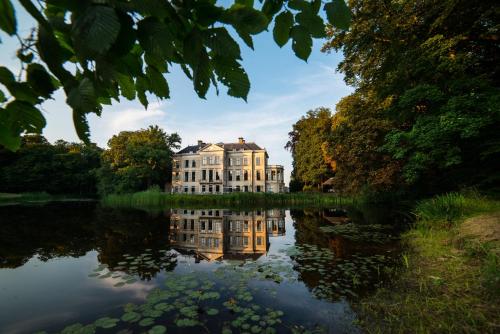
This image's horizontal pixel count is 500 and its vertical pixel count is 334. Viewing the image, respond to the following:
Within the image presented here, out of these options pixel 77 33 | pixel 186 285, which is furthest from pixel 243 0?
pixel 186 285

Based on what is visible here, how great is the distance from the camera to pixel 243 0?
50.6 inches

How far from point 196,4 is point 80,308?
461 cm

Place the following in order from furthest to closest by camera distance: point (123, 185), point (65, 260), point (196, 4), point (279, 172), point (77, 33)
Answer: point (279, 172), point (123, 185), point (65, 260), point (196, 4), point (77, 33)

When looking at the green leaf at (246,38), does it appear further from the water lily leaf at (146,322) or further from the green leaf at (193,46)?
the water lily leaf at (146,322)

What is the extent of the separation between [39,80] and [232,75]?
2.31 feet

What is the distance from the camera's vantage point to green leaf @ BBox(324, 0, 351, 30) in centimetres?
119

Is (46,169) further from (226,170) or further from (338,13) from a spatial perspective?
(338,13)

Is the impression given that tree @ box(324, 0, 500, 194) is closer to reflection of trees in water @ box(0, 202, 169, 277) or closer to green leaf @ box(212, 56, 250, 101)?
green leaf @ box(212, 56, 250, 101)

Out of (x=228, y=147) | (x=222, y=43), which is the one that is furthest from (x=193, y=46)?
(x=228, y=147)

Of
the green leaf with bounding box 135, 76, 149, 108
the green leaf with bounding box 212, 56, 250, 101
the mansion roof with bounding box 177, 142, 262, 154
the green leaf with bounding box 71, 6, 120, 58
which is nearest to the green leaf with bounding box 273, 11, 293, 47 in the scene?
the green leaf with bounding box 212, 56, 250, 101

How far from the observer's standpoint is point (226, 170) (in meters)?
44.8

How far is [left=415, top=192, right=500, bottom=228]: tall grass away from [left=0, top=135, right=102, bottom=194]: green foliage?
3920 centimetres

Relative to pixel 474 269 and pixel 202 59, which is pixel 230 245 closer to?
pixel 474 269

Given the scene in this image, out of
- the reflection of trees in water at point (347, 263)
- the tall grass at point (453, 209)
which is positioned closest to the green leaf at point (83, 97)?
the reflection of trees in water at point (347, 263)
